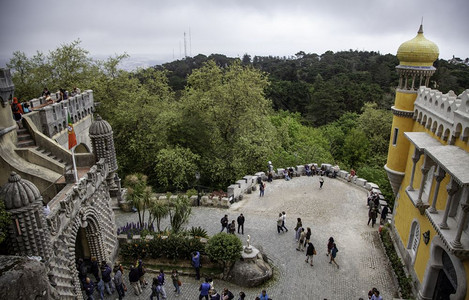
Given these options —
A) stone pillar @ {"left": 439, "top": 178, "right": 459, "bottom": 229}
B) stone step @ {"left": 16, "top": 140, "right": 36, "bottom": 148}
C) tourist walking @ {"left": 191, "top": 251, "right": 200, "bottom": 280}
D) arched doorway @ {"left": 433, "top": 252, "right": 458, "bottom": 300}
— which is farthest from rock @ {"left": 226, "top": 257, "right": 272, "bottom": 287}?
stone step @ {"left": 16, "top": 140, "right": 36, "bottom": 148}

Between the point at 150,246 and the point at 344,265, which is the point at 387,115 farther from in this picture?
the point at 150,246

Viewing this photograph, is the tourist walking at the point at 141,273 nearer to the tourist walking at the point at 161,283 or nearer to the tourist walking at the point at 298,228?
the tourist walking at the point at 161,283

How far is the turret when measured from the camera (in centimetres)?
1570

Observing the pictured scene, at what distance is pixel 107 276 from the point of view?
13.9m

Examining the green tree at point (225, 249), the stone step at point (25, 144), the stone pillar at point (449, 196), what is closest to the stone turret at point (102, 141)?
the stone step at point (25, 144)

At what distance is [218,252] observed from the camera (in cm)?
1551

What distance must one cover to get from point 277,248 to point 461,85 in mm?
54903

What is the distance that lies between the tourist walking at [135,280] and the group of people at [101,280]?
0.55 feet

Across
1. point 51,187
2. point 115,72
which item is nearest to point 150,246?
point 51,187

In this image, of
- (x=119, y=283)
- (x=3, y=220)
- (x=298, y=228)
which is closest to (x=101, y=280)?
(x=119, y=283)

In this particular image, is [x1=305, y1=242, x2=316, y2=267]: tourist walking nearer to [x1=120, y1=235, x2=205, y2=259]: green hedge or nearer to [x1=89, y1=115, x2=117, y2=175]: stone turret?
[x1=120, y1=235, x2=205, y2=259]: green hedge

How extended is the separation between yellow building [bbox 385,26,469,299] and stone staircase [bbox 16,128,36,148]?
16.9 meters

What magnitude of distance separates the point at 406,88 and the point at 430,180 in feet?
16.4

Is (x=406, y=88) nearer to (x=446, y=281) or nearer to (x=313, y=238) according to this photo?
(x=446, y=281)
